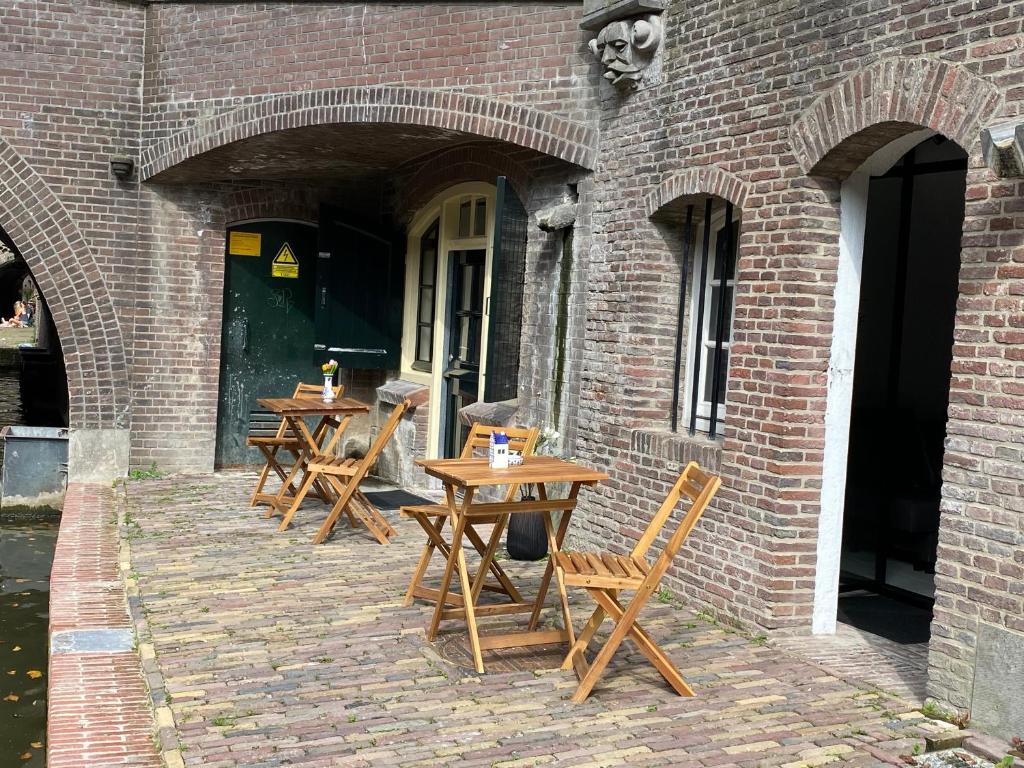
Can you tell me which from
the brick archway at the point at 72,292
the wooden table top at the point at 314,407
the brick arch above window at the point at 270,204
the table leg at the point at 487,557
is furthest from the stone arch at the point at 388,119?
the table leg at the point at 487,557

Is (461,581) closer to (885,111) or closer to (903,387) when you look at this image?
(885,111)

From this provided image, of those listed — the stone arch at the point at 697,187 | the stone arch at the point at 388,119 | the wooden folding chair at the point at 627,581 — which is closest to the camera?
the wooden folding chair at the point at 627,581

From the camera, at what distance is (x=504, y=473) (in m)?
5.54

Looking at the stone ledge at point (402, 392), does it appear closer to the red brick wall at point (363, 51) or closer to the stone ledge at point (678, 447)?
the red brick wall at point (363, 51)

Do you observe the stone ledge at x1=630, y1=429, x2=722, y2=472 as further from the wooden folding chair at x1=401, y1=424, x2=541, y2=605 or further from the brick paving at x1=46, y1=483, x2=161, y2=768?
the brick paving at x1=46, y1=483, x2=161, y2=768

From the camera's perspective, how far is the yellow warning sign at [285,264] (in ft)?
37.5

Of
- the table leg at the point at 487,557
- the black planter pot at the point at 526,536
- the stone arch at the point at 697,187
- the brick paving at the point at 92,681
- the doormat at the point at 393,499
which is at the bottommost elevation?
the brick paving at the point at 92,681

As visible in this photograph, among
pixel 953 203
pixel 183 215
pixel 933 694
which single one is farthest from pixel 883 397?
pixel 183 215

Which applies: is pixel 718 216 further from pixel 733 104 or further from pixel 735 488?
pixel 735 488

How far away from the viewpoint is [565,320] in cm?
823

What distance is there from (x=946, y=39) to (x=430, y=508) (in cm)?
357

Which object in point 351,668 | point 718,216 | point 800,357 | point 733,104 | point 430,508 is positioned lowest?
point 351,668

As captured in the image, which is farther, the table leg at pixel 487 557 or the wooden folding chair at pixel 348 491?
the wooden folding chair at pixel 348 491

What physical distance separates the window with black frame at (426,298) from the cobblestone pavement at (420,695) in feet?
14.7
